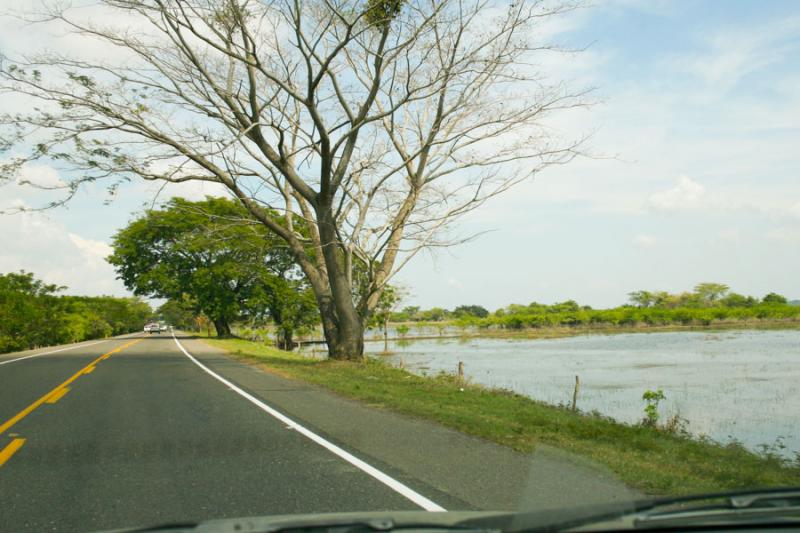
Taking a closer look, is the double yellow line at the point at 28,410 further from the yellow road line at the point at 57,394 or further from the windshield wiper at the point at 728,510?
the windshield wiper at the point at 728,510

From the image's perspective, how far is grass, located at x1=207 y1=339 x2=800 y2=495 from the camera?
7309mm

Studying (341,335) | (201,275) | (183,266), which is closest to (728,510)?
(341,335)

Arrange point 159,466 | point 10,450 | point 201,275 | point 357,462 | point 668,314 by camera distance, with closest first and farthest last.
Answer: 1. point 159,466
2. point 357,462
3. point 10,450
4. point 201,275
5. point 668,314

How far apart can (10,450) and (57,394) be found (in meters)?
5.79

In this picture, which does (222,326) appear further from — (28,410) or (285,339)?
(28,410)

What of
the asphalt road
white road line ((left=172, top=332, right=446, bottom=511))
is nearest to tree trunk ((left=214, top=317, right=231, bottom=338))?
the asphalt road

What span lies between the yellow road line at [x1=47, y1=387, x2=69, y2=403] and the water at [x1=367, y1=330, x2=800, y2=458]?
1158 cm

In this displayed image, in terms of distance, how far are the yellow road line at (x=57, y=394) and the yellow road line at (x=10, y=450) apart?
13.5 ft

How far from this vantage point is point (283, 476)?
22.5 feet

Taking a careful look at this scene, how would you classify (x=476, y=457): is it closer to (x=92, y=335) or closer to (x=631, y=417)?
(x=631, y=417)

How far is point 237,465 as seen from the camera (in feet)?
24.3

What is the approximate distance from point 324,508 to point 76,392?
10.2m

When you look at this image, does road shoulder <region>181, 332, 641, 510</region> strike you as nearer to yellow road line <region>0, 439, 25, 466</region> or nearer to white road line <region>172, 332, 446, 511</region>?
white road line <region>172, 332, 446, 511</region>

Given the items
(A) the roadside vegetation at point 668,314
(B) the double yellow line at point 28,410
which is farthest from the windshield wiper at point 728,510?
(A) the roadside vegetation at point 668,314
